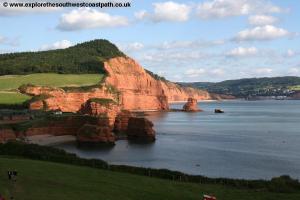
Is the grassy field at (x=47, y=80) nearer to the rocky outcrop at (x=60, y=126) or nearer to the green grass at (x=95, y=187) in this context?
the rocky outcrop at (x=60, y=126)

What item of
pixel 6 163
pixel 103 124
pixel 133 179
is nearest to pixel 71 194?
pixel 133 179

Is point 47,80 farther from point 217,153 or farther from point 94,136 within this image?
point 217,153

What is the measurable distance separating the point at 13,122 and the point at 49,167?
5991 centimetres

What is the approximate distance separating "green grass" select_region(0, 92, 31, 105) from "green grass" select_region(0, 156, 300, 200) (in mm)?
94556

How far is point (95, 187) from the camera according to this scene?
97.5 feet

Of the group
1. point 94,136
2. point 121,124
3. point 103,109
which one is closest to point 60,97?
point 103,109

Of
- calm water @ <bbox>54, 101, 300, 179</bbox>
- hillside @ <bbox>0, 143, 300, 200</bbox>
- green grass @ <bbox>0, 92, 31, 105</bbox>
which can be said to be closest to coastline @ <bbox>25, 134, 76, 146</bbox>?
calm water @ <bbox>54, 101, 300, 179</bbox>

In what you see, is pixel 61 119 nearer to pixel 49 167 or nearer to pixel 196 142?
pixel 196 142

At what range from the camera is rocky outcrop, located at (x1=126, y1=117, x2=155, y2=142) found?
101631mm

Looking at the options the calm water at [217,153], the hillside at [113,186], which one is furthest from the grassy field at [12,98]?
the hillside at [113,186]

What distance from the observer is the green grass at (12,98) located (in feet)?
419

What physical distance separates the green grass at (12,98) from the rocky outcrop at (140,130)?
36.7 metres

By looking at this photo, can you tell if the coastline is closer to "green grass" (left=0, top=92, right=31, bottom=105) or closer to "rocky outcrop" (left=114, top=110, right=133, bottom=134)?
"rocky outcrop" (left=114, top=110, right=133, bottom=134)

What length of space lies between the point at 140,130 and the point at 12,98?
1838 inches
